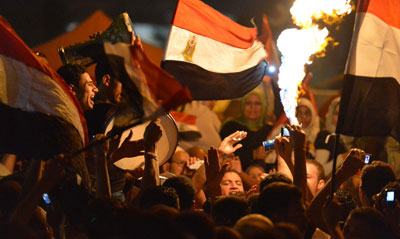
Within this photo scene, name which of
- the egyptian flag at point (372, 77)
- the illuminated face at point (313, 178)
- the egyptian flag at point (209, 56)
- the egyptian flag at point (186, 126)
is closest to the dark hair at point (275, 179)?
the egyptian flag at point (372, 77)

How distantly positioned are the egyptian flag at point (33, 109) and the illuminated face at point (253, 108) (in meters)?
6.41

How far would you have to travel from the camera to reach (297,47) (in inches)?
331

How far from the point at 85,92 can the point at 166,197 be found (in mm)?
1796

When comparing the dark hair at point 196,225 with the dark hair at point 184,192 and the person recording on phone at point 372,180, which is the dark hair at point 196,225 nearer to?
the dark hair at point 184,192

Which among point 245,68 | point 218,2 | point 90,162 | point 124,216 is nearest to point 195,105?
point 245,68

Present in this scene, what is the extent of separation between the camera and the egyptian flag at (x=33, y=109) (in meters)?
5.21

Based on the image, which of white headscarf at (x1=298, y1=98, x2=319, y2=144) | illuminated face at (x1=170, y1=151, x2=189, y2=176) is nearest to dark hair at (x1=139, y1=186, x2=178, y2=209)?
illuminated face at (x1=170, y1=151, x2=189, y2=176)

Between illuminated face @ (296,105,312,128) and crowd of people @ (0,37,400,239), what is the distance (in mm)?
3380

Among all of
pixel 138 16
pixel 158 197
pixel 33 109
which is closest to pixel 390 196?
pixel 158 197

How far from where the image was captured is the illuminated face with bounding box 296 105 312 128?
37.1 ft

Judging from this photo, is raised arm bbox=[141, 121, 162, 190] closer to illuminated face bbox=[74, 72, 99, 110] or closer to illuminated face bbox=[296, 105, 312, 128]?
illuminated face bbox=[74, 72, 99, 110]

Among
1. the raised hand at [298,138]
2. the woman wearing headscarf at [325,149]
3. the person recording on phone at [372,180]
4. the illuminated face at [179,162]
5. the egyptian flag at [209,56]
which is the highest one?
the egyptian flag at [209,56]

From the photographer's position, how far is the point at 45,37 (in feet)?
84.8

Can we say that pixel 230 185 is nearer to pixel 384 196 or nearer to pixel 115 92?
pixel 115 92
